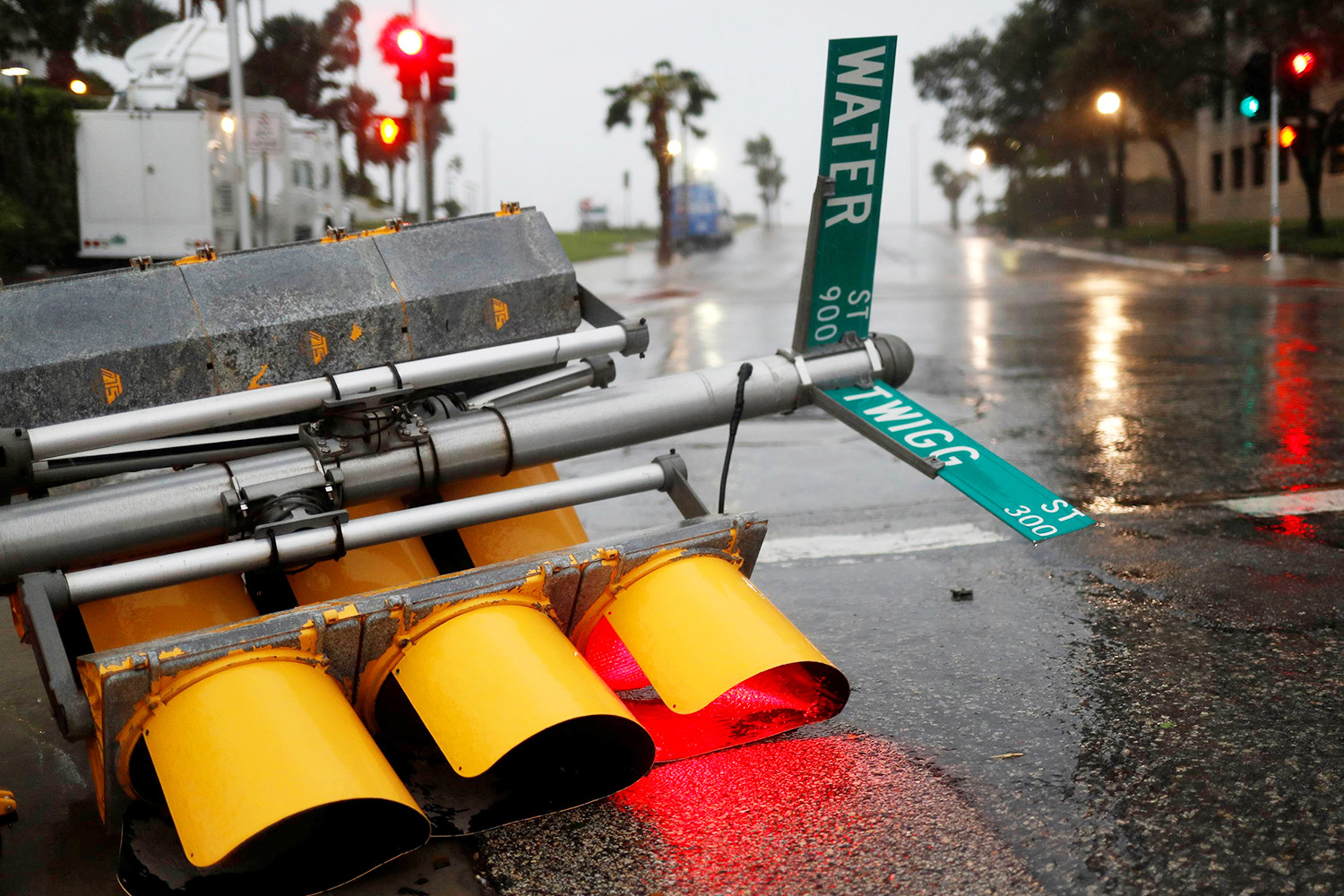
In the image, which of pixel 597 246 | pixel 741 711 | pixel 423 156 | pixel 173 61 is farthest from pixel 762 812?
pixel 597 246

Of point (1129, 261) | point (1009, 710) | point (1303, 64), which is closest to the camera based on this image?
point (1009, 710)

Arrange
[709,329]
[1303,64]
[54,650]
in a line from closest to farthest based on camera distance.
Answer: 1. [54,650]
2. [709,329]
3. [1303,64]

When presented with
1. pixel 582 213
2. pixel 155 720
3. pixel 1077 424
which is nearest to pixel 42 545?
pixel 155 720

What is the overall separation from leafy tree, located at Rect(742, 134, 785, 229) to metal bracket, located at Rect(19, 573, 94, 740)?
6506 inches

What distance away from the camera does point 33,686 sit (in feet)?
14.6

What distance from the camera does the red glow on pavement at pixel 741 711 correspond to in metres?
3.64

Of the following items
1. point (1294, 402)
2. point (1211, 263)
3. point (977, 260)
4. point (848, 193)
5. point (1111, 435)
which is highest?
point (977, 260)

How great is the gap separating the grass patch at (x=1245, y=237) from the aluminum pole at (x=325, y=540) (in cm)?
3141

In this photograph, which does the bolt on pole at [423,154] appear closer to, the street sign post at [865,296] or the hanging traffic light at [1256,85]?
the street sign post at [865,296]

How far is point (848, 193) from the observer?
3854mm

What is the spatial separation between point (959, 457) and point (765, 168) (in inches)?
6599

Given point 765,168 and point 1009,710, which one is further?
point 765,168

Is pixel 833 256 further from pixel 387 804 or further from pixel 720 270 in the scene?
pixel 720 270

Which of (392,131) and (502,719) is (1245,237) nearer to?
(392,131)
